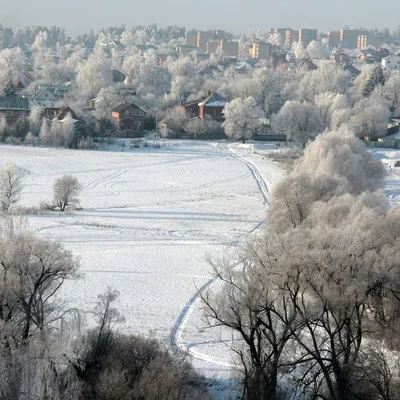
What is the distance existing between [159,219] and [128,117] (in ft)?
66.0

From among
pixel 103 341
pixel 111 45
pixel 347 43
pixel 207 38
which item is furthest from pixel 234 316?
pixel 347 43

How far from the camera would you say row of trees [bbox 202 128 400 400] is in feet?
26.7

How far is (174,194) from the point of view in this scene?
22.3 metres

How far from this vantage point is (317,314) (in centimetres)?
882

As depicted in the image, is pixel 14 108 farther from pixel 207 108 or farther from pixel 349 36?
pixel 349 36

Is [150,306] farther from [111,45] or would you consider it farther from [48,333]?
[111,45]

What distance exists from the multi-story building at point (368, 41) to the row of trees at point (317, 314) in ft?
385

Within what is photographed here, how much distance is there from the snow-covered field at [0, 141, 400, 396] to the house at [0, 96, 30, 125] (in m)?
6.83

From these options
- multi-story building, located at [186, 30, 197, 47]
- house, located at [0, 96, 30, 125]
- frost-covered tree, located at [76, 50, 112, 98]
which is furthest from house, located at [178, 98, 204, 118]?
multi-story building, located at [186, 30, 197, 47]

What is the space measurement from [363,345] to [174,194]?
13.5m

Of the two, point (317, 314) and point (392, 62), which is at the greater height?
point (392, 62)

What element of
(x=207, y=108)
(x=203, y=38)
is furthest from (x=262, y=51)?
(x=207, y=108)

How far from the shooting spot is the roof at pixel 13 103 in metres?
38.2

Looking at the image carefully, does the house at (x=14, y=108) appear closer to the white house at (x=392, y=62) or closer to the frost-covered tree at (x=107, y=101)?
the frost-covered tree at (x=107, y=101)
